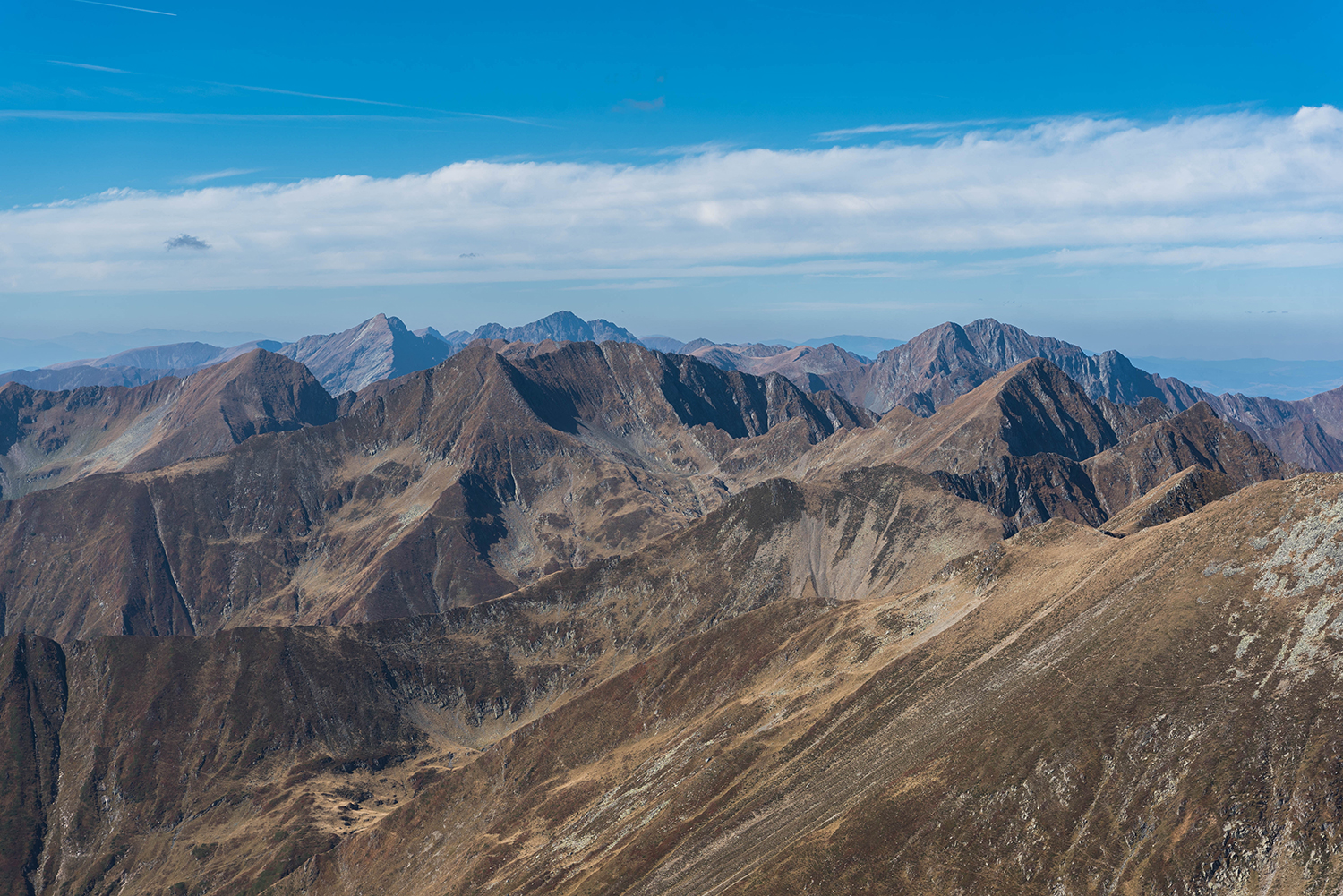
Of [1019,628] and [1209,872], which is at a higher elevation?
[1019,628]

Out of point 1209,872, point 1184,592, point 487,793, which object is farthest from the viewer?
point 487,793

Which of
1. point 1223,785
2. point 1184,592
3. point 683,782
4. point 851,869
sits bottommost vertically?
point 683,782

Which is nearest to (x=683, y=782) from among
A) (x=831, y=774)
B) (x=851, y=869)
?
(x=831, y=774)

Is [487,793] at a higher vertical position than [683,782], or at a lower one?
lower

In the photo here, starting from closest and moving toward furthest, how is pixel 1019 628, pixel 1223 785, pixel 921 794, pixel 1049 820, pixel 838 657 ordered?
pixel 1223 785
pixel 1049 820
pixel 921 794
pixel 1019 628
pixel 838 657

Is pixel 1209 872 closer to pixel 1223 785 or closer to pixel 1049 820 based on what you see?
pixel 1223 785

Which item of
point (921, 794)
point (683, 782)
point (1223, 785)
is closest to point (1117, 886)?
point (1223, 785)

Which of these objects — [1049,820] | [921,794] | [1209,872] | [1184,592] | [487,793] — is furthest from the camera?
[487,793]

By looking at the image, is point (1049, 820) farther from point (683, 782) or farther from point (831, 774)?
point (683, 782)

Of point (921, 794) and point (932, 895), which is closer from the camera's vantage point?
point (932, 895)
